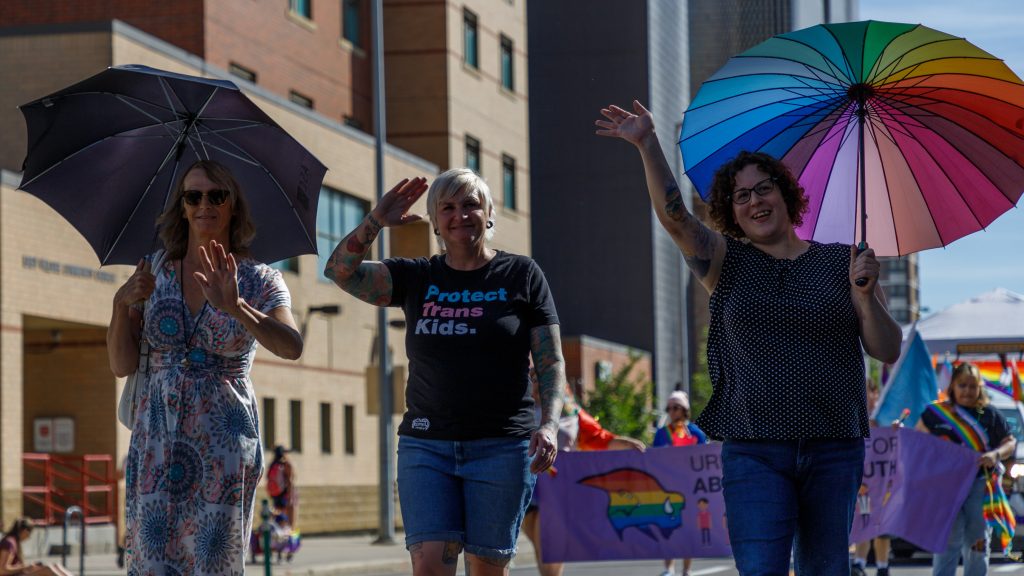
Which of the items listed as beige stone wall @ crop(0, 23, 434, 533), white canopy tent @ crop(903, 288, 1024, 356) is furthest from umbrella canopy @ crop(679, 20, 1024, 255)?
beige stone wall @ crop(0, 23, 434, 533)

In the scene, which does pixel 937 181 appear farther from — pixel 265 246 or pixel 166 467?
pixel 166 467

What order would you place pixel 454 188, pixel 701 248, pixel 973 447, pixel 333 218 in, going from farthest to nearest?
pixel 333 218 → pixel 973 447 → pixel 454 188 → pixel 701 248

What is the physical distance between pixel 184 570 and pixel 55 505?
73.9 feet

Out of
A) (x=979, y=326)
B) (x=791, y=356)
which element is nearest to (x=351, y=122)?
(x=979, y=326)

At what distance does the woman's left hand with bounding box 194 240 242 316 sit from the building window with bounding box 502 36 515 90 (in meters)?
42.9

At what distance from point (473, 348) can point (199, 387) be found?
103cm

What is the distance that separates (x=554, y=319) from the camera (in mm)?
6680

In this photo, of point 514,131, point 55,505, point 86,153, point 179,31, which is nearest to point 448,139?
point 514,131

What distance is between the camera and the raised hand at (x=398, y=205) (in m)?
6.46

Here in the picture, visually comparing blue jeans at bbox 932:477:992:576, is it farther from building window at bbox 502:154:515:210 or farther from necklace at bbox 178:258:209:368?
building window at bbox 502:154:515:210

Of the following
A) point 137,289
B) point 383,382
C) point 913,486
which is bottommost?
point 913,486

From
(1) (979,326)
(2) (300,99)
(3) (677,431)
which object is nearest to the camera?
(3) (677,431)

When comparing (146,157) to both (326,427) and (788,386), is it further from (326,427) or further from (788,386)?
(326,427)

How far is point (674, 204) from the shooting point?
6.06 metres
